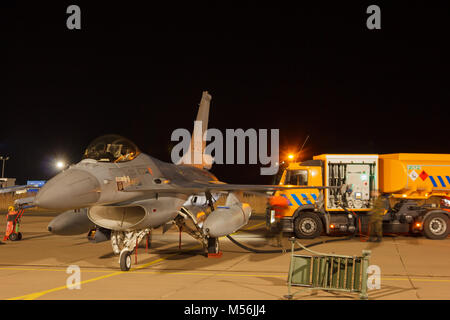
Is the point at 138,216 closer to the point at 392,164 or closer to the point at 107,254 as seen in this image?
the point at 107,254

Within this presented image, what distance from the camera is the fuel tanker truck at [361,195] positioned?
A: 16312mm

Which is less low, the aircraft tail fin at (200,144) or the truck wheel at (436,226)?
the aircraft tail fin at (200,144)

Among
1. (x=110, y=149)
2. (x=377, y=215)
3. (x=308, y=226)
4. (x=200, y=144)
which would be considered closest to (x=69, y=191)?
(x=110, y=149)

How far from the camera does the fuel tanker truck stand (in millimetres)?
16312

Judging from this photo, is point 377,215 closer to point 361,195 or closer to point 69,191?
point 361,195

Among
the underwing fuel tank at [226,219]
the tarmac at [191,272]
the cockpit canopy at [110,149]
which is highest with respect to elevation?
the cockpit canopy at [110,149]

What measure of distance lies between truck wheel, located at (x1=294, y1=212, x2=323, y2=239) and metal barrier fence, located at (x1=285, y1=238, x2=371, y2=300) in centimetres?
885

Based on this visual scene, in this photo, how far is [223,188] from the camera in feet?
36.1

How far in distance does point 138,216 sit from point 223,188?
2.28 metres

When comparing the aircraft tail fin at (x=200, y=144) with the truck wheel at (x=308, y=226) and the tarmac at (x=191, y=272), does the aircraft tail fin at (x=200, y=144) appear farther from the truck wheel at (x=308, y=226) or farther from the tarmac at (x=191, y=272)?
the truck wheel at (x=308, y=226)

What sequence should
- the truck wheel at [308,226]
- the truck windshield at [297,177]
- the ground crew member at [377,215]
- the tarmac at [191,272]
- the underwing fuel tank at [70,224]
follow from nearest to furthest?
the tarmac at [191,272] → the underwing fuel tank at [70,224] → the ground crew member at [377,215] → the truck wheel at [308,226] → the truck windshield at [297,177]

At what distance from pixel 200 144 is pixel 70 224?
20.2 feet

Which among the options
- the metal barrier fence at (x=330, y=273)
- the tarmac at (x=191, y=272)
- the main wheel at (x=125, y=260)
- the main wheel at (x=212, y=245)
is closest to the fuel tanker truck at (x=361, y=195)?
the tarmac at (x=191, y=272)

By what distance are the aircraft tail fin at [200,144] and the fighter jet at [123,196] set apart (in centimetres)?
369
